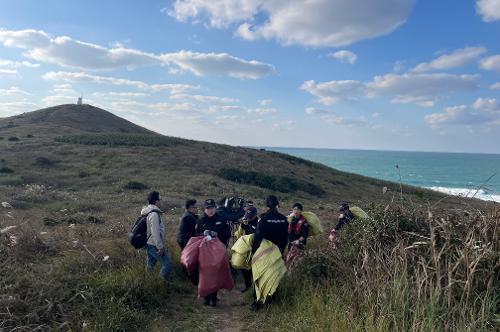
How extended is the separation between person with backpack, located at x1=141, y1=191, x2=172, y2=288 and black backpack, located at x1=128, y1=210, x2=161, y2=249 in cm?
5

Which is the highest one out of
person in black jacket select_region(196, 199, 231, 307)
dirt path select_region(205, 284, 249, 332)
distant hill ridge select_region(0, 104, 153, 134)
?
distant hill ridge select_region(0, 104, 153, 134)

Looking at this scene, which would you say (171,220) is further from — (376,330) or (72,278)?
(376,330)

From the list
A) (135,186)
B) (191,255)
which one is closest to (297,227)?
(191,255)

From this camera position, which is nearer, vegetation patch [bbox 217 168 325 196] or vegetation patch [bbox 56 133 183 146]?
vegetation patch [bbox 217 168 325 196]

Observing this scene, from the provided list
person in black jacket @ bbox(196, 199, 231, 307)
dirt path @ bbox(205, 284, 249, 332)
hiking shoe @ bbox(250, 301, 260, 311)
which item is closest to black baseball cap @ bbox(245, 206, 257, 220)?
person in black jacket @ bbox(196, 199, 231, 307)

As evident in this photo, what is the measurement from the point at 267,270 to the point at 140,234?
2.37m

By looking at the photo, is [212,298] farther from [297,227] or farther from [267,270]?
[297,227]

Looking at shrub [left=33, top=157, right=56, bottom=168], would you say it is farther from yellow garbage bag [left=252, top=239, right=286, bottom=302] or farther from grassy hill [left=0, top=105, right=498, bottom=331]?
yellow garbage bag [left=252, top=239, right=286, bottom=302]

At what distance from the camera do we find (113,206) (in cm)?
1927

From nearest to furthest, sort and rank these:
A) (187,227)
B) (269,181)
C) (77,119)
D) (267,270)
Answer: (267,270) → (187,227) → (269,181) → (77,119)

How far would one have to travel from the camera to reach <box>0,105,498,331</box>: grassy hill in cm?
599

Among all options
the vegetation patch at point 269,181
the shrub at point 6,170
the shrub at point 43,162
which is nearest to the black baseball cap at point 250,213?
the vegetation patch at point 269,181

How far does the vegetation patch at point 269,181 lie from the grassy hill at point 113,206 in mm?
88

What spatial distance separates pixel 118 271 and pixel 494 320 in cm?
562
